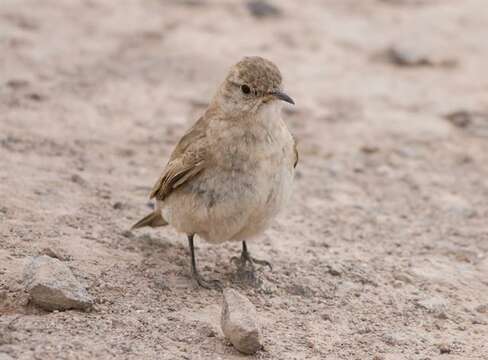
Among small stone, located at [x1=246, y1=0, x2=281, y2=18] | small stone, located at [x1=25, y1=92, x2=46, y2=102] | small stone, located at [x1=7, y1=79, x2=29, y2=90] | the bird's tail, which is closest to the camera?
the bird's tail

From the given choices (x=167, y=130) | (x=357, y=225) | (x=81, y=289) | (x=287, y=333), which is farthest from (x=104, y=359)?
(x=167, y=130)

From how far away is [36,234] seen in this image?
6.17m

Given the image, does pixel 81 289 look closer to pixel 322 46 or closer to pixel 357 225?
pixel 357 225

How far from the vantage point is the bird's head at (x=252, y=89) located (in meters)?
6.00

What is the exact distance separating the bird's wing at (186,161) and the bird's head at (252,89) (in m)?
0.24

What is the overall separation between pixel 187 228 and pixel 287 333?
1.02 metres

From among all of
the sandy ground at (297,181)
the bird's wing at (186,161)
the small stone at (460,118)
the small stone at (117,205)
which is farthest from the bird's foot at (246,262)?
the small stone at (460,118)

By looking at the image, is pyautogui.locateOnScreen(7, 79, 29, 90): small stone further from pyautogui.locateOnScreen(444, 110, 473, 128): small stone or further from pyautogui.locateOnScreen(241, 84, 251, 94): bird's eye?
pyautogui.locateOnScreen(444, 110, 473, 128): small stone

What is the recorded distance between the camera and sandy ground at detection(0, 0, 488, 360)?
18.3 feet

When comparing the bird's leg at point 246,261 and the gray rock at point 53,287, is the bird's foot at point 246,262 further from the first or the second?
the gray rock at point 53,287

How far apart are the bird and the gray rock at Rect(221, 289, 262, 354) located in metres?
0.73

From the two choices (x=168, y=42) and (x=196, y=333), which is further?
(x=168, y=42)

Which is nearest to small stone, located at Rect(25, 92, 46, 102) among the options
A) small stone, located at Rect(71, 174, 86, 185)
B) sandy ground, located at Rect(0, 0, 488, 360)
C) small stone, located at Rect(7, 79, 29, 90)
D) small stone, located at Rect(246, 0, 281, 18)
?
sandy ground, located at Rect(0, 0, 488, 360)

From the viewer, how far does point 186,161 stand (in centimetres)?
602
